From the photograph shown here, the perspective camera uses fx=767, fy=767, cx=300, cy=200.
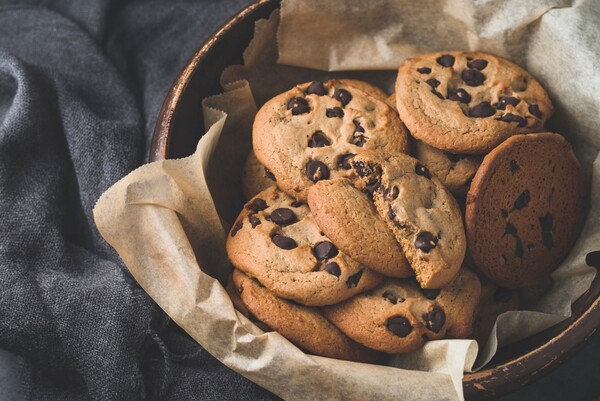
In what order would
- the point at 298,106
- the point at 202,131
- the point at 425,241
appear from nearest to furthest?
1. the point at 425,241
2. the point at 298,106
3. the point at 202,131

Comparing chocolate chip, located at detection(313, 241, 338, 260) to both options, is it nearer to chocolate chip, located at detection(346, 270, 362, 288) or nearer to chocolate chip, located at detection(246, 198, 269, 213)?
chocolate chip, located at detection(346, 270, 362, 288)

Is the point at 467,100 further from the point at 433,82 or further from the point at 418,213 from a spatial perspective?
the point at 418,213

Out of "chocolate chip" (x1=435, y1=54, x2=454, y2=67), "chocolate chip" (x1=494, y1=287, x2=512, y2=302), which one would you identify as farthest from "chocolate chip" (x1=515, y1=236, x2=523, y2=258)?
"chocolate chip" (x1=435, y1=54, x2=454, y2=67)

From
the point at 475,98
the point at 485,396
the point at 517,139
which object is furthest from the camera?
the point at 475,98

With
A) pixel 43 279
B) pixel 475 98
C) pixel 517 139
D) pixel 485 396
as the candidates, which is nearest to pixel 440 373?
pixel 485 396

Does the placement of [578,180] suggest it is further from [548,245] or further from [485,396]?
[485,396]

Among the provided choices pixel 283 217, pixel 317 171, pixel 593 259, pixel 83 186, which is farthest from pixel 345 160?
pixel 83 186
